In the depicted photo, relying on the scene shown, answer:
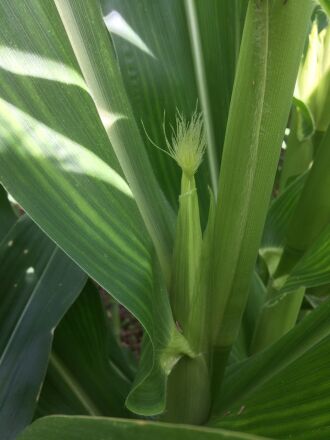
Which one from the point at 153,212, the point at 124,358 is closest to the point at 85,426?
the point at 153,212

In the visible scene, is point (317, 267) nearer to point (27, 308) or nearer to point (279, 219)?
point (279, 219)

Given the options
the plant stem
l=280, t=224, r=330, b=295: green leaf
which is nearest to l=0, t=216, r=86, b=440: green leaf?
the plant stem

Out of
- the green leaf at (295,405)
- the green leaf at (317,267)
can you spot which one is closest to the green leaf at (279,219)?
the green leaf at (317,267)

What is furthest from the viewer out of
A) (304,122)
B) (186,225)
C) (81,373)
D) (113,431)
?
(81,373)

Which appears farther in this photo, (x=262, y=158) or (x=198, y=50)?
(x=198, y=50)

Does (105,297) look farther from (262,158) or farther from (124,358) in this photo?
(262,158)

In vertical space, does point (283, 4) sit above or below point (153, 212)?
above

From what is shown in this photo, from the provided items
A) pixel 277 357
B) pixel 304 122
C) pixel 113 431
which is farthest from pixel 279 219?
pixel 113 431

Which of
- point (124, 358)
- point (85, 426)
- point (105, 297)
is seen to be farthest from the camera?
point (105, 297)

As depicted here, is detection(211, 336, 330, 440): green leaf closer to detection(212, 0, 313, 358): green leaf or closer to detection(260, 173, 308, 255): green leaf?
detection(212, 0, 313, 358): green leaf
